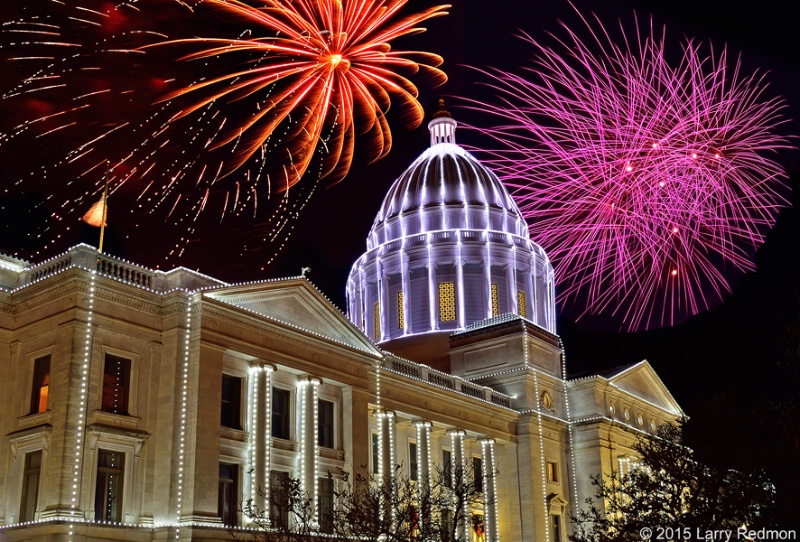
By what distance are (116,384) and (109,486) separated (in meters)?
3.78

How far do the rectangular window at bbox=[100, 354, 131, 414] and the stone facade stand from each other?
0.05 meters

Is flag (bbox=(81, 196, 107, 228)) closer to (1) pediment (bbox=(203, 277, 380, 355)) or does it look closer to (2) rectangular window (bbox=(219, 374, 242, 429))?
(1) pediment (bbox=(203, 277, 380, 355))

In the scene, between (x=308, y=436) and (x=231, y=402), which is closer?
(x=231, y=402)

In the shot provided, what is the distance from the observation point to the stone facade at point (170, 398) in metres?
33.9

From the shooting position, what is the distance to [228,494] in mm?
38156

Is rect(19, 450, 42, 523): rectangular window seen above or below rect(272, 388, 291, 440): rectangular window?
below

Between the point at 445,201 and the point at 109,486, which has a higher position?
the point at 445,201

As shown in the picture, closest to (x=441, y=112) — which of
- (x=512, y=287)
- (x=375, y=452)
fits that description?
(x=512, y=287)

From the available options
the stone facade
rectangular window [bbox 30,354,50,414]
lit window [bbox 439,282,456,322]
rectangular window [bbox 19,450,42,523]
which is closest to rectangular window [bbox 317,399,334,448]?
the stone facade

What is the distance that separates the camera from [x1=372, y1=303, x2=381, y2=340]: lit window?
73.4m

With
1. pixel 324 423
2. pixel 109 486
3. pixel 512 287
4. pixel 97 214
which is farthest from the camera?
pixel 512 287

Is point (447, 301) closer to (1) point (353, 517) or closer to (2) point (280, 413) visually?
(2) point (280, 413)

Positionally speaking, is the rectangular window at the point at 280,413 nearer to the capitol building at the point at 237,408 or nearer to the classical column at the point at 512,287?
the capitol building at the point at 237,408

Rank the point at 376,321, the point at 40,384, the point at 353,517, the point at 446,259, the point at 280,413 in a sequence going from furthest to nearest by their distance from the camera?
the point at 376,321
the point at 446,259
the point at 280,413
the point at 40,384
the point at 353,517
